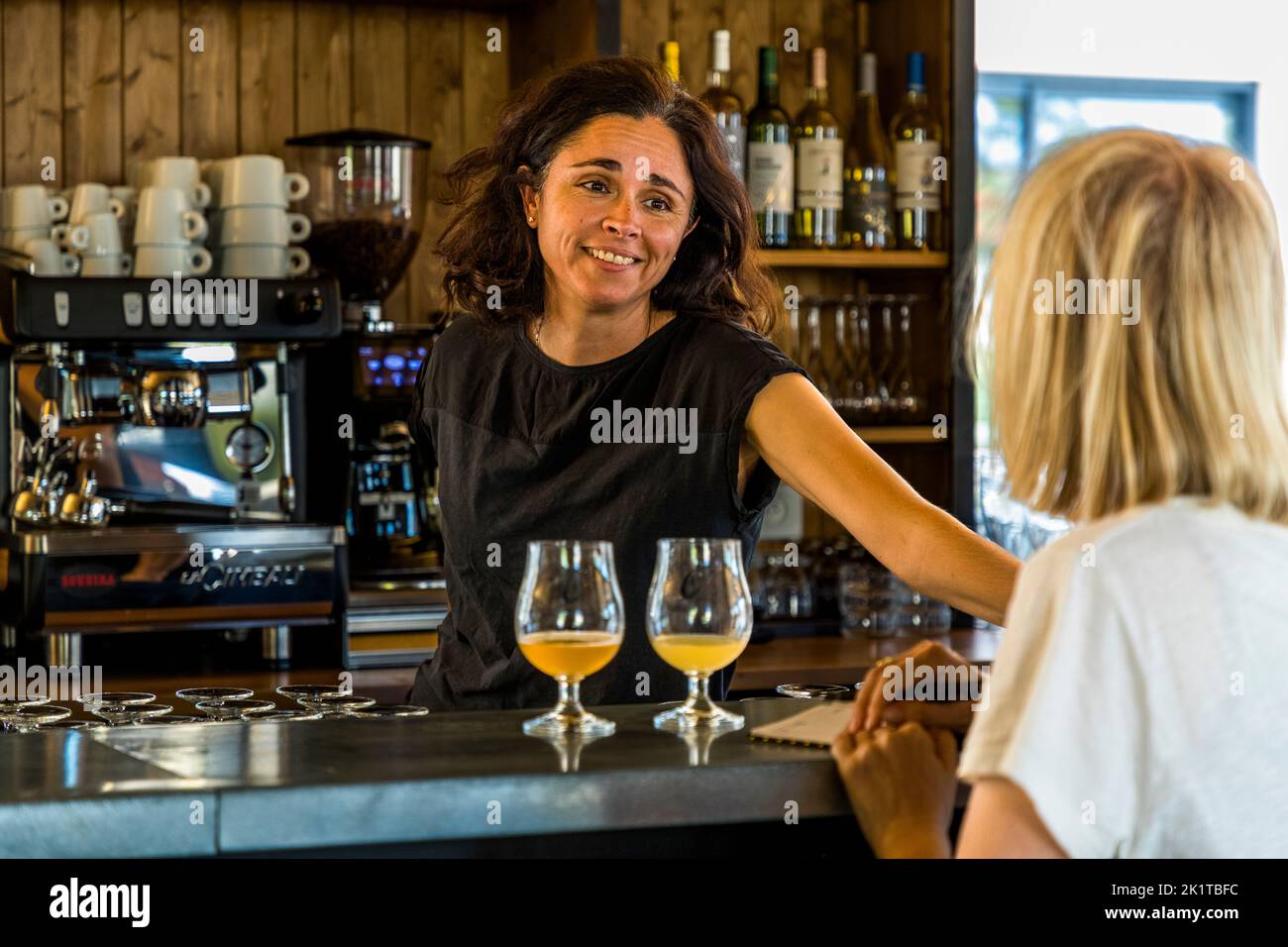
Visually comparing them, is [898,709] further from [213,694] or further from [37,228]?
[37,228]

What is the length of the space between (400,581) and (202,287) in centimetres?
64

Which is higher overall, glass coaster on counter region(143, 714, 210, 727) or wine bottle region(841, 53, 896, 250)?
wine bottle region(841, 53, 896, 250)

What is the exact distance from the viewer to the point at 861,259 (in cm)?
338

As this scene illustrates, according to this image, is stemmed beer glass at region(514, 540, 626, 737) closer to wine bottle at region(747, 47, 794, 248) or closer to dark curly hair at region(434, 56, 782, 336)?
dark curly hair at region(434, 56, 782, 336)

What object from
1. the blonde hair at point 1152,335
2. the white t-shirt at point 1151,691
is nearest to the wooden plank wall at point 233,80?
the blonde hair at point 1152,335

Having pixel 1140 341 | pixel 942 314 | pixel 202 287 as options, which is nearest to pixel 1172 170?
pixel 1140 341

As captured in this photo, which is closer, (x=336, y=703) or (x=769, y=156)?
(x=336, y=703)

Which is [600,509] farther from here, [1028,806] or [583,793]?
[1028,806]

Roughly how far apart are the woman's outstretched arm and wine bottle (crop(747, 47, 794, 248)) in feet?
4.86

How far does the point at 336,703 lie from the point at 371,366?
5.01ft

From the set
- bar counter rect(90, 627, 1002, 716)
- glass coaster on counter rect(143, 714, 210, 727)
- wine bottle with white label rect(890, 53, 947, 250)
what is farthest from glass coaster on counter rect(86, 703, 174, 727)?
wine bottle with white label rect(890, 53, 947, 250)

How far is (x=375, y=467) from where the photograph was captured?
10.3 ft

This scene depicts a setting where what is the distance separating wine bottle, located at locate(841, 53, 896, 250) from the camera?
3398mm

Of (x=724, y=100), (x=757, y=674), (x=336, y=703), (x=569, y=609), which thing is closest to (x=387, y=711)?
(x=336, y=703)
